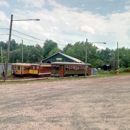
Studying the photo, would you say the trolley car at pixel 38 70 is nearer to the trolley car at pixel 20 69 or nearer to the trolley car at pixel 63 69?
the trolley car at pixel 20 69

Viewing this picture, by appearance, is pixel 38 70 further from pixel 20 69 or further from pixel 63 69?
pixel 63 69

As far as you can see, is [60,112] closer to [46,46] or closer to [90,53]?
[90,53]

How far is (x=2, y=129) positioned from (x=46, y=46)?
82.3 m

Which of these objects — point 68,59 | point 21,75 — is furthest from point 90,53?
point 21,75

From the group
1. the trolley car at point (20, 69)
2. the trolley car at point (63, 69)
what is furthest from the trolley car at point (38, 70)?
the trolley car at point (63, 69)

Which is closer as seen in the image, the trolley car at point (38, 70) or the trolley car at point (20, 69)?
the trolley car at point (20, 69)

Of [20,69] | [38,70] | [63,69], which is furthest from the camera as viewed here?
[63,69]

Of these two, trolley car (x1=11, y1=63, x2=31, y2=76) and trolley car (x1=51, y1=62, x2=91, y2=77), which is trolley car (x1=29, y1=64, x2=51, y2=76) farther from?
trolley car (x1=51, y1=62, x2=91, y2=77)

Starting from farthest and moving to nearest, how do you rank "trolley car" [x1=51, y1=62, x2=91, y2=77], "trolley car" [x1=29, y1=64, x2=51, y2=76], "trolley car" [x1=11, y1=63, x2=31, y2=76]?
"trolley car" [x1=51, y1=62, x2=91, y2=77] < "trolley car" [x1=29, y1=64, x2=51, y2=76] < "trolley car" [x1=11, y1=63, x2=31, y2=76]

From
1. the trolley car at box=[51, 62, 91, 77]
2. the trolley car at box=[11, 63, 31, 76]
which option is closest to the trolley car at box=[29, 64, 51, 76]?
the trolley car at box=[11, 63, 31, 76]

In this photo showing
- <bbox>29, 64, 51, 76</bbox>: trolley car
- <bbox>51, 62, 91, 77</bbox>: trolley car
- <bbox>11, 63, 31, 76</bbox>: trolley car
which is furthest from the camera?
<bbox>51, 62, 91, 77</bbox>: trolley car

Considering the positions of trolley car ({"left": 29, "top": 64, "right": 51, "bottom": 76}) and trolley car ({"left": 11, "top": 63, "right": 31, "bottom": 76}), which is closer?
trolley car ({"left": 11, "top": 63, "right": 31, "bottom": 76})

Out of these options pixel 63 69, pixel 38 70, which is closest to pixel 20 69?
pixel 38 70

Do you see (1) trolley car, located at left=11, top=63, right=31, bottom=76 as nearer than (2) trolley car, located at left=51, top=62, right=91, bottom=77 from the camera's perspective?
Yes
